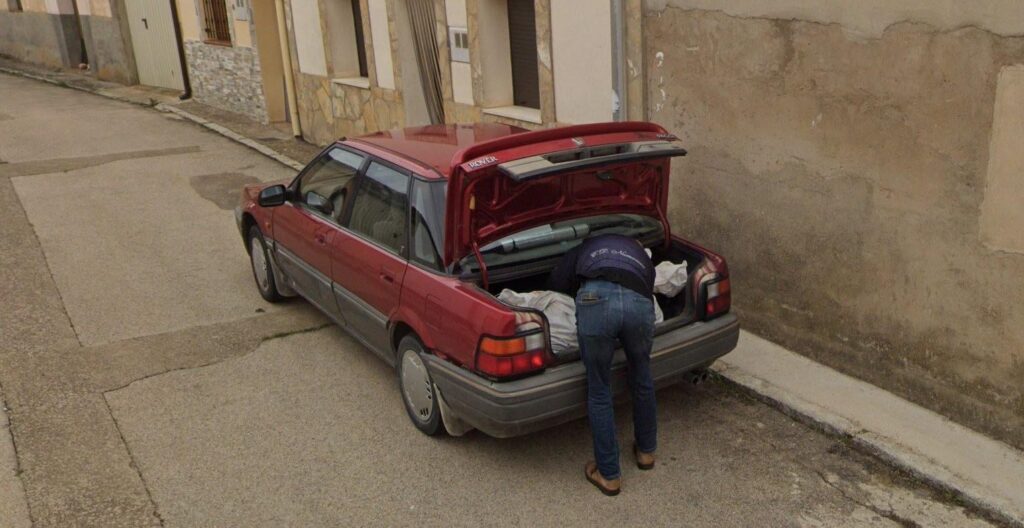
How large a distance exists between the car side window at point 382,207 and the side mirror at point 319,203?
0.37m

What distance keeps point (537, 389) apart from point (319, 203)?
2722mm

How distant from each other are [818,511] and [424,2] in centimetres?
839

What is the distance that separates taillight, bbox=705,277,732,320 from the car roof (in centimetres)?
153

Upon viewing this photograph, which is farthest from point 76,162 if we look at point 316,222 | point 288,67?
point 316,222

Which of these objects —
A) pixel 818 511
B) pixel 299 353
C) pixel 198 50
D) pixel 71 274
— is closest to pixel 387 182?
pixel 299 353

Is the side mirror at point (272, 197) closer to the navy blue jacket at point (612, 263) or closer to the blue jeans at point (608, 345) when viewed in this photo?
the navy blue jacket at point (612, 263)

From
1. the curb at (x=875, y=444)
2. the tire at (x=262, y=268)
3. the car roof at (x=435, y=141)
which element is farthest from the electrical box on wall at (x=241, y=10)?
the curb at (x=875, y=444)

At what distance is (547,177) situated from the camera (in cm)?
501

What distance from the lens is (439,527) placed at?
4.71 meters

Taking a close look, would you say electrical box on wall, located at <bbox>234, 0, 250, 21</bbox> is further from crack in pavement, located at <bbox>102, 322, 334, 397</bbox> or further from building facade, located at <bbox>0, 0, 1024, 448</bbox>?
crack in pavement, located at <bbox>102, 322, 334, 397</bbox>

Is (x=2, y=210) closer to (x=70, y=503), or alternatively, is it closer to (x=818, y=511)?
(x=70, y=503)

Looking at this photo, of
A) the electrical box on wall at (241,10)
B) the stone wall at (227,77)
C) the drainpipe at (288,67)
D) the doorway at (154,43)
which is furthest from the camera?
the doorway at (154,43)

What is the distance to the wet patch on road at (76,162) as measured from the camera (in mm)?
13242

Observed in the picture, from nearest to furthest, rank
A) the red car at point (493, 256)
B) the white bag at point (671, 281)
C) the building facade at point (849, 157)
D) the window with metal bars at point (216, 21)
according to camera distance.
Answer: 1. the red car at point (493, 256)
2. the building facade at point (849, 157)
3. the white bag at point (671, 281)
4. the window with metal bars at point (216, 21)
